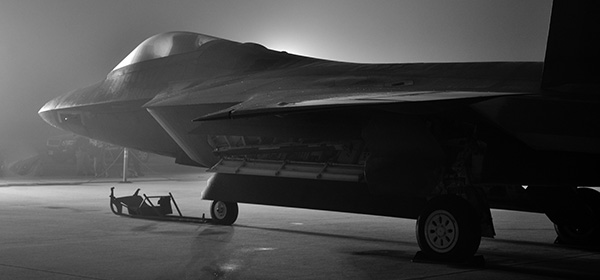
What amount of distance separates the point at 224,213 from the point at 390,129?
4.49 metres

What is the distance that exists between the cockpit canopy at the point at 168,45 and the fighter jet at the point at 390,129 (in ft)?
0.14

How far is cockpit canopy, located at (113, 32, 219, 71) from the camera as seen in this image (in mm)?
11883

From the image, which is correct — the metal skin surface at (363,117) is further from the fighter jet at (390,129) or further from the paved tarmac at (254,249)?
the paved tarmac at (254,249)

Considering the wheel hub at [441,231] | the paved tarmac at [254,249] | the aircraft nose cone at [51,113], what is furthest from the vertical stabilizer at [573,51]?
the aircraft nose cone at [51,113]

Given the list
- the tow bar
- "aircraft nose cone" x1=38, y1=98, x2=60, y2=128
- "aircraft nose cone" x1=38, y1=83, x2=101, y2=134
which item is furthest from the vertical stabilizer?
"aircraft nose cone" x1=38, y1=98, x2=60, y2=128

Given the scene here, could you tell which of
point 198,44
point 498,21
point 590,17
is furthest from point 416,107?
point 498,21

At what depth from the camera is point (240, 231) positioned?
10758 mm

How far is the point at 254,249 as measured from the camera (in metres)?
8.66

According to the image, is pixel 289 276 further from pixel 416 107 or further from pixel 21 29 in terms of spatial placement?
pixel 21 29

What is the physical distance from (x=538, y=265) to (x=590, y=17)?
2939 mm

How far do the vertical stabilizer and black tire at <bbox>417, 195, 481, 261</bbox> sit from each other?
59.3 inches

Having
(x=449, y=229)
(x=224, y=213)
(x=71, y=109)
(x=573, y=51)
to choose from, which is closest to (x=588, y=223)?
(x=449, y=229)

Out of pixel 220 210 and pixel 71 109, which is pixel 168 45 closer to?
pixel 71 109

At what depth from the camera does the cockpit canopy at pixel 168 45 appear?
11.9 m
